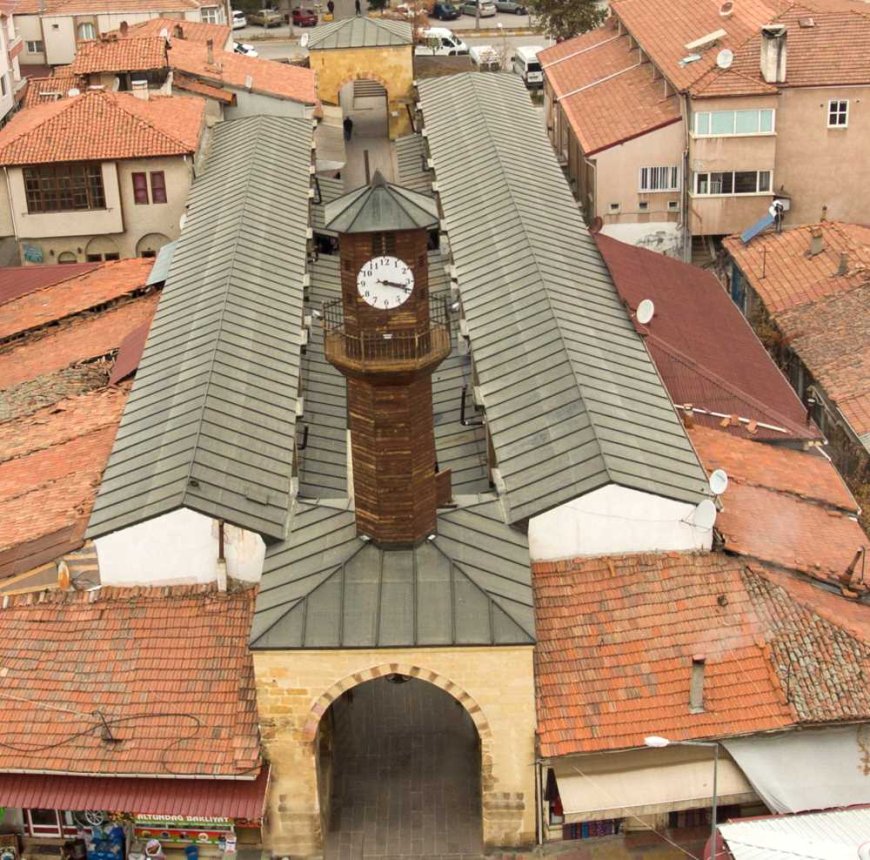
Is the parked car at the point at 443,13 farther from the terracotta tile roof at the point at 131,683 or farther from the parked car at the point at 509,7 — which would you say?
the terracotta tile roof at the point at 131,683

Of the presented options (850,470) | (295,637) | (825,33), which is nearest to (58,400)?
(295,637)

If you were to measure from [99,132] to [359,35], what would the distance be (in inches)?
860

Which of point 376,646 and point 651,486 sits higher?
point 651,486

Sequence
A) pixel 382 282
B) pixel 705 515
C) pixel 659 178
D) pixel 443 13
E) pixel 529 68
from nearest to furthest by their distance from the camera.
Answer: pixel 382 282 → pixel 705 515 → pixel 659 178 → pixel 529 68 → pixel 443 13

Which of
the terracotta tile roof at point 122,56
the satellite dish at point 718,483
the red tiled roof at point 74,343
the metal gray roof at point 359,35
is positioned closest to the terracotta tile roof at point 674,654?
the satellite dish at point 718,483

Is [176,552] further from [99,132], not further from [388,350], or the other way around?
[99,132]

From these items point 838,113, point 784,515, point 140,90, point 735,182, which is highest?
point 140,90

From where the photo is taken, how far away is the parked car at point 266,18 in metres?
111

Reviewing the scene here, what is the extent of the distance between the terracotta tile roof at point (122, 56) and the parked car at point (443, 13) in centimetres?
4130

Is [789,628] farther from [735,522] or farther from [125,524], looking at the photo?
[125,524]

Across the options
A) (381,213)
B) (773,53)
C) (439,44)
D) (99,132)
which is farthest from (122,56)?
(381,213)

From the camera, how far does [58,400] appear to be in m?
49.5

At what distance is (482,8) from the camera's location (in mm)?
110750

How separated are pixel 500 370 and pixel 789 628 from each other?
11034 mm
